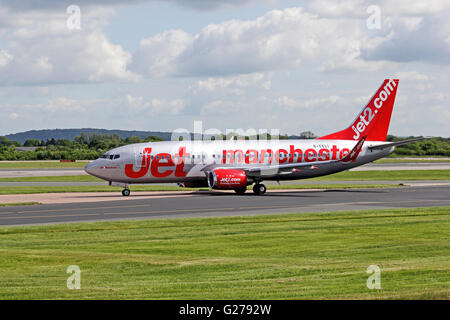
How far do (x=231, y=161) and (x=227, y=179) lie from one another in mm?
3271

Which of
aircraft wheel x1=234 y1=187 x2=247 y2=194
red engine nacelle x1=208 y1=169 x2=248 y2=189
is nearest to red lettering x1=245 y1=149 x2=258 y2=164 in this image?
red engine nacelle x1=208 y1=169 x2=248 y2=189

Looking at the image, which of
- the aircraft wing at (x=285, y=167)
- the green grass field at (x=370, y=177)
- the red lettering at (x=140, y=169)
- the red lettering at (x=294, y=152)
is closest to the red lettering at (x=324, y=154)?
the red lettering at (x=294, y=152)

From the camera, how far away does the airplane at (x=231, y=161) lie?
166 feet

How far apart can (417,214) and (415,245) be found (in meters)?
11.7

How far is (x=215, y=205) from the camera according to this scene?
4203 centimetres

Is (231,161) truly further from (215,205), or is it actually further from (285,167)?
(215,205)

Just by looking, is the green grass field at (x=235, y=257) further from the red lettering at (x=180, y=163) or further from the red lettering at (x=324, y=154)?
the red lettering at (x=324, y=154)

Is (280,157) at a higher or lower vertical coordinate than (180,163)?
higher

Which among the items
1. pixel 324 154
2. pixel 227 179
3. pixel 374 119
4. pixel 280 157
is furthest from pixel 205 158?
pixel 374 119

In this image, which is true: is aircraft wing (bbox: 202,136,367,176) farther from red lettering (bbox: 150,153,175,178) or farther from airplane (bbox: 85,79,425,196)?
red lettering (bbox: 150,153,175,178)

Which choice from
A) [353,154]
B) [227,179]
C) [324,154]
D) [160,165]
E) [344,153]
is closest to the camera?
[227,179]

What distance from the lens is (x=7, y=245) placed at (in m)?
24.8

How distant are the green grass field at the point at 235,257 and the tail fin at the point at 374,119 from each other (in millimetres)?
24282
